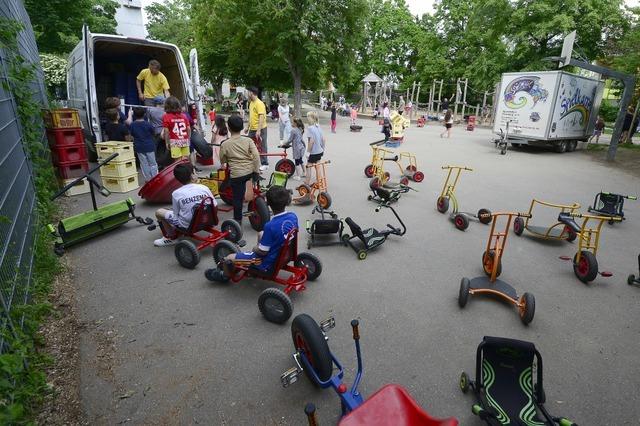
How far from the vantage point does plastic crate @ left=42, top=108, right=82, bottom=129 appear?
736 cm

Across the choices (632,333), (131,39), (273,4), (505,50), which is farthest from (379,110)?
(632,333)

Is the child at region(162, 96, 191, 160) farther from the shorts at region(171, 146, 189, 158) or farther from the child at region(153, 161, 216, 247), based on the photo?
the child at region(153, 161, 216, 247)

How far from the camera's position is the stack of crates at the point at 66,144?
7410 mm

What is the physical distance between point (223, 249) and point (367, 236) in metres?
2.19

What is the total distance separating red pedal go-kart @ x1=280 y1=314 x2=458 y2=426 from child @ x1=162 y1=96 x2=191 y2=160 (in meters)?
6.02

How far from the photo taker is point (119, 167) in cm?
780

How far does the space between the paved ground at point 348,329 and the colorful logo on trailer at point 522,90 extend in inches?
402

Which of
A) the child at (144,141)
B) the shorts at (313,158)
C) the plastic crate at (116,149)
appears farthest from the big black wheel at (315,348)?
the plastic crate at (116,149)

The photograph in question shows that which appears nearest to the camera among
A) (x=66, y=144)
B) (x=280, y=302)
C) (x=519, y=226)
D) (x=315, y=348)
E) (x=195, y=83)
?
(x=315, y=348)

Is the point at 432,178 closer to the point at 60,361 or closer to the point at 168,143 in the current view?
the point at 168,143

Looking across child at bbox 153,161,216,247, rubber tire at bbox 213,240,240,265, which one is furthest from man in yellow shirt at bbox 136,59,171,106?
rubber tire at bbox 213,240,240,265

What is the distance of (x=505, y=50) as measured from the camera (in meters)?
21.8

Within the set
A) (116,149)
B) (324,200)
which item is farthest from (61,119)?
(324,200)

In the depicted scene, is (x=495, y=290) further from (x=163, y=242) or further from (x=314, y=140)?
(x=314, y=140)
